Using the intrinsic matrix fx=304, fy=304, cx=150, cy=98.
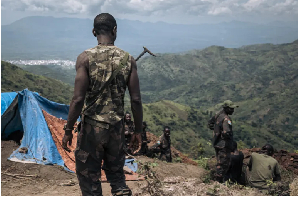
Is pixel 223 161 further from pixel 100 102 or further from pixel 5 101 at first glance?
pixel 5 101

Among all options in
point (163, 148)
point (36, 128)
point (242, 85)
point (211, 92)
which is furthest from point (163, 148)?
point (242, 85)

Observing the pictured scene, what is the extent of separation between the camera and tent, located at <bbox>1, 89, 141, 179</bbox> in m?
6.73

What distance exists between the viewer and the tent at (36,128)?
6734 millimetres

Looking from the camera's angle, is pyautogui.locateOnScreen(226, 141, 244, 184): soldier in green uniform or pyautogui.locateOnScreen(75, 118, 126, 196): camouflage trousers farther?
pyautogui.locateOnScreen(226, 141, 244, 184): soldier in green uniform

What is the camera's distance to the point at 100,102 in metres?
2.86

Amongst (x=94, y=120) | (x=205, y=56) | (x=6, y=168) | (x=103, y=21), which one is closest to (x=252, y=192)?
(x=94, y=120)

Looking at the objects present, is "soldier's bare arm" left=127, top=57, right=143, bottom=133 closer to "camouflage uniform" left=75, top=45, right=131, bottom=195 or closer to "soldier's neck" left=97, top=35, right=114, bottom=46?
"camouflage uniform" left=75, top=45, right=131, bottom=195

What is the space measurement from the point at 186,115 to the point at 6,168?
42.1m

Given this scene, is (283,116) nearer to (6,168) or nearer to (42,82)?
(42,82)

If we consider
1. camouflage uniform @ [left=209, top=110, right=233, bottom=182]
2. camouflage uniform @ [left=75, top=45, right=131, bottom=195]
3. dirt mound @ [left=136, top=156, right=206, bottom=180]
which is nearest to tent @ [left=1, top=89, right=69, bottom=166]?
dirt mound @ [left=136, top=156, right=206, bottom=180]

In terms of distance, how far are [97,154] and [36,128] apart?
473cm

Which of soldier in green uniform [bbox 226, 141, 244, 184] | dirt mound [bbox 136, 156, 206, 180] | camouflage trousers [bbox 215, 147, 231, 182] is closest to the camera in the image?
soldier in green uniform [bbox 226, 141, 244, 184]

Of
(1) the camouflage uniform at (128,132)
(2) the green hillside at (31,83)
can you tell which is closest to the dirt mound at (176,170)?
(1) the camouflage uniform at (128,132)

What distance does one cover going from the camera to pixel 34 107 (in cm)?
761
